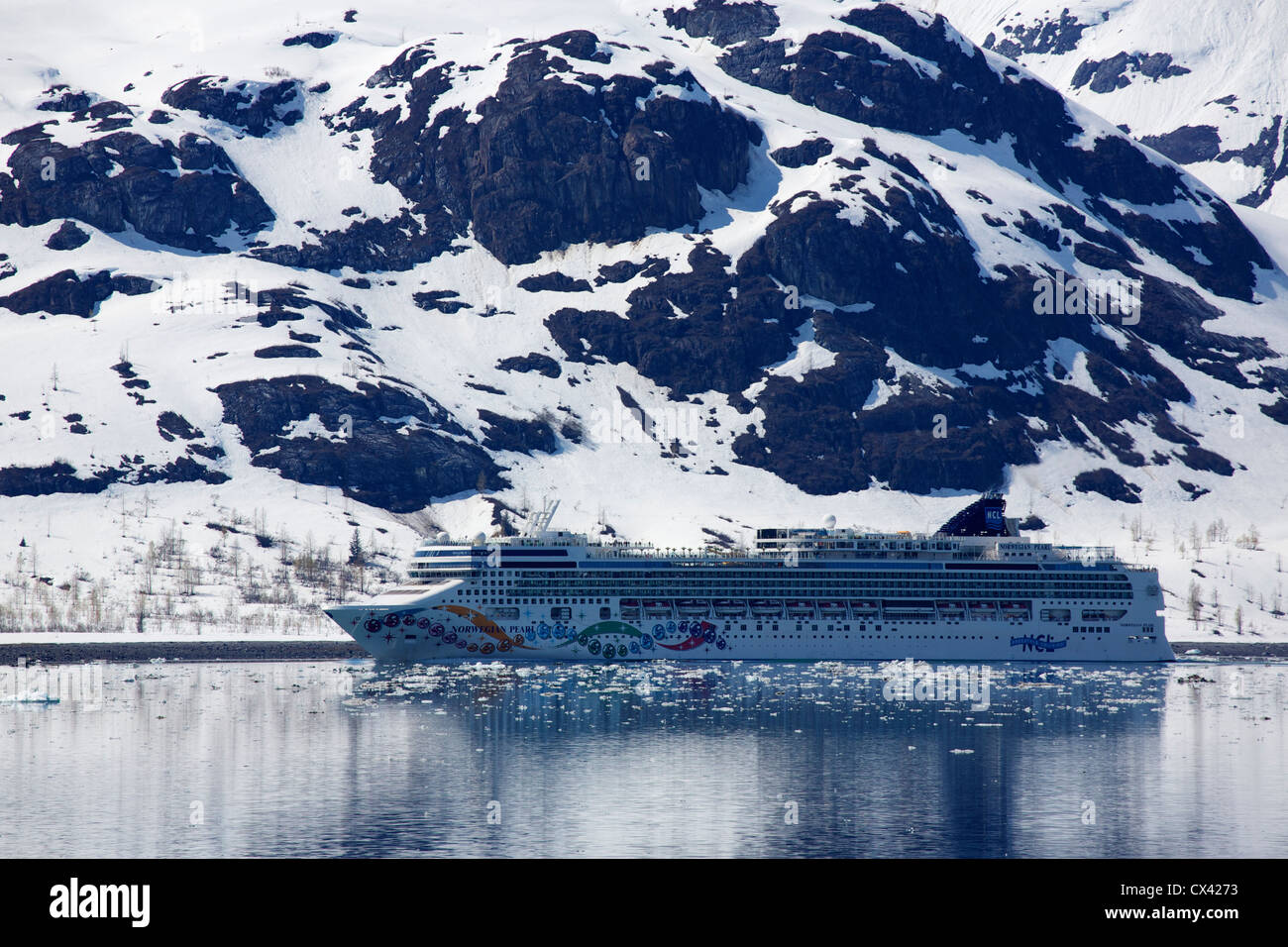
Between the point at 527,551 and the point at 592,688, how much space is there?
1375 inches

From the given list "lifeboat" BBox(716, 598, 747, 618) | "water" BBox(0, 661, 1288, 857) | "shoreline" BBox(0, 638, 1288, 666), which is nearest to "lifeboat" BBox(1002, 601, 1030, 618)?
"lifeboat" BBox(716, 598, 747, 618)

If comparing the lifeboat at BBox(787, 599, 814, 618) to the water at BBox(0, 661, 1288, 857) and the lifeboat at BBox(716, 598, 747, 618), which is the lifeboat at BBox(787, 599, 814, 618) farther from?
the water at BBox(0, 661, 1288, 857)

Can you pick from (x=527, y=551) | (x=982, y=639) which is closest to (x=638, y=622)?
(x=527, y=551)

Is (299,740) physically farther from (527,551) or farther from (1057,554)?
(1057,554)

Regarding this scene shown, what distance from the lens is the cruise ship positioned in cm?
17138

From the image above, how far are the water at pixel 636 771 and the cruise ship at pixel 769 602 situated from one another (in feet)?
75.8

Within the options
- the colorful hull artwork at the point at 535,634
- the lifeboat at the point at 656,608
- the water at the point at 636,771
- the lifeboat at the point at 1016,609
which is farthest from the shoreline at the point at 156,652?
the lifeboat at the point at 1016,609

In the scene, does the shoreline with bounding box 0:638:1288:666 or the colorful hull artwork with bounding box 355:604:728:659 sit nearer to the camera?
the colorful hull artwork with bounding box 355:604:728:659

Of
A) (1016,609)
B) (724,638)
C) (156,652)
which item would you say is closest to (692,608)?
(724,638)

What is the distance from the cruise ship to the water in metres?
23.1

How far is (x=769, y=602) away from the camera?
180 meters

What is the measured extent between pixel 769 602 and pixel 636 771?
8967 cm

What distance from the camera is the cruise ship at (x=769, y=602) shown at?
562ft
